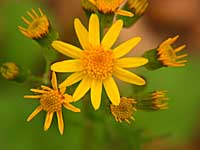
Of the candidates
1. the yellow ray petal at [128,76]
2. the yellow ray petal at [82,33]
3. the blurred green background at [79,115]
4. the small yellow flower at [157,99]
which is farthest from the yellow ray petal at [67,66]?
the blurred green background at [79,115]

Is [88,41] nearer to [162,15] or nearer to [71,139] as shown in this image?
[71,139]

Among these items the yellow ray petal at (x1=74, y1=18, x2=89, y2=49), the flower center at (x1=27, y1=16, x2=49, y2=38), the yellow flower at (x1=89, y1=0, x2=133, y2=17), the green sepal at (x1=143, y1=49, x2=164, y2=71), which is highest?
the yellow flower at (x1=89, y1=0, x2=133, y2=17)

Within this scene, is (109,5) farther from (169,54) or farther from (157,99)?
(157,99)

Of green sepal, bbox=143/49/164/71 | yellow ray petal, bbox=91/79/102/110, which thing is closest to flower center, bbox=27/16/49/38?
yellow ray petal, bbox=91/79/102/110

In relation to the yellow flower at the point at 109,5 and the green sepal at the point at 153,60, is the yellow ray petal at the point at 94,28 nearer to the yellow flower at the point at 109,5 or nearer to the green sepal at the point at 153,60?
the yellow flower at the point at 109,5

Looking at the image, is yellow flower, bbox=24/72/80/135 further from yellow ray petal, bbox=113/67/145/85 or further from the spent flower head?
the spent flower head

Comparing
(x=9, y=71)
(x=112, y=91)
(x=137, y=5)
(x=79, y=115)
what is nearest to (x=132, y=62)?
(x=112, y=91)
